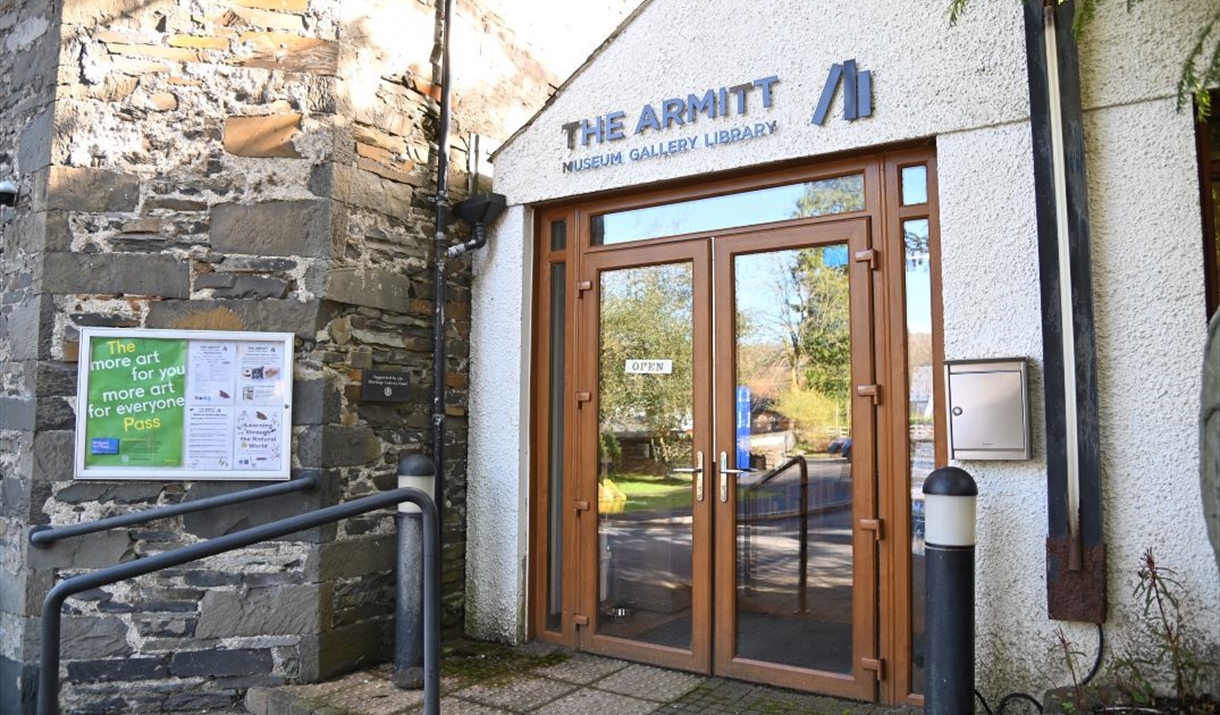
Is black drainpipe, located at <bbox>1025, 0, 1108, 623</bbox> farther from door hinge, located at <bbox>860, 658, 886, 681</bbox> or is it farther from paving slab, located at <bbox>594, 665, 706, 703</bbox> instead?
paving slab, located at <bbox>594, 665, 706, 703</bbox>

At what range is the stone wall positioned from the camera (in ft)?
14.4

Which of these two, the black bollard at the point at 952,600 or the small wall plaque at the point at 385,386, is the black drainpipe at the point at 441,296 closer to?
the small wall plaque at the point at 385,386

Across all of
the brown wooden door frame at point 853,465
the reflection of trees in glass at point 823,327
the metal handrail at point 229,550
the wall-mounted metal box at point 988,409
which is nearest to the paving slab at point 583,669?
the brown wooden door frame at point 853,465

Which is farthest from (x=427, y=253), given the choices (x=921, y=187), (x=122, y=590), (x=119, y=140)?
(x=921, y=187)

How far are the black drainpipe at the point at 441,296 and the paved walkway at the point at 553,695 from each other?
844 millimetres

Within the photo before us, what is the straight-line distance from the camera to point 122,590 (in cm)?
438

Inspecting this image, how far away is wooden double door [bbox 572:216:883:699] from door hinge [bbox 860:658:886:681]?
0.01 meters

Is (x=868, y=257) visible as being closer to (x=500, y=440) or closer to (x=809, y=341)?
(x=809, y=341)

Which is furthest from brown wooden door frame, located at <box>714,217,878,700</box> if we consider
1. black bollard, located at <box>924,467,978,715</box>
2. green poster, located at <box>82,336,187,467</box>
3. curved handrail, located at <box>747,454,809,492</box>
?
green poster, located at <box>82,336,187,467</box>

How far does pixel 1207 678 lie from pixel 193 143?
5.06m

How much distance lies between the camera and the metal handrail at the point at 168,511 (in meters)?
4.16

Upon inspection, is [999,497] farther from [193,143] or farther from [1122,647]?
[193,143]

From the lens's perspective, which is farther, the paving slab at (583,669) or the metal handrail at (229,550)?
the paving slab at (583,669)

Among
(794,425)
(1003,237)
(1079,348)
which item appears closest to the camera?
(1079,348)
